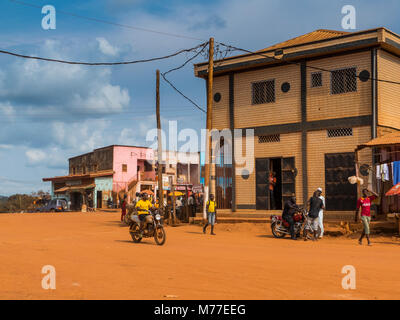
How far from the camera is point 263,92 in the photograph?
2552cm

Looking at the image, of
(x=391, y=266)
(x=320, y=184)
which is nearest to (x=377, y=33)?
(x=320, y=184)

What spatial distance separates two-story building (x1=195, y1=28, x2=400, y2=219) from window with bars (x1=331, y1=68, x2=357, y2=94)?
1.7 inches

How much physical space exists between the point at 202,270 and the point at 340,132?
47.0 feet

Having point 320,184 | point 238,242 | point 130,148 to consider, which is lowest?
point 238,242

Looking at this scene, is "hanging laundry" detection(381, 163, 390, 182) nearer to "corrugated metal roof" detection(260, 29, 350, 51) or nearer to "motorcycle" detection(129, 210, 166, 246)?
"corrugated metal roof" detection(260, 29, 350, 51)

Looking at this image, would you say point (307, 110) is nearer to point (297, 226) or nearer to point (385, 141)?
point (385, 141)

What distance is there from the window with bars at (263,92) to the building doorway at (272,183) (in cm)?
299

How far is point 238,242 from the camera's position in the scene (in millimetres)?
18438

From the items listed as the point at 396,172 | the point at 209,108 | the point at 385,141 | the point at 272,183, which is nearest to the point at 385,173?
the point at 396,172

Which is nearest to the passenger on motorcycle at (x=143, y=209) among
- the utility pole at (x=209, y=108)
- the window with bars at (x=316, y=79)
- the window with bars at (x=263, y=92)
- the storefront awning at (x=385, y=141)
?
the utility pole at (x=209, y=108)

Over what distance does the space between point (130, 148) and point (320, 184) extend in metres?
43.6

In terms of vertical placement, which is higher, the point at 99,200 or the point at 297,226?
the point at 297,226

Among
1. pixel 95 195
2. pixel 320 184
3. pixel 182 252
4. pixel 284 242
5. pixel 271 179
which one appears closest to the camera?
pixel 182 252
